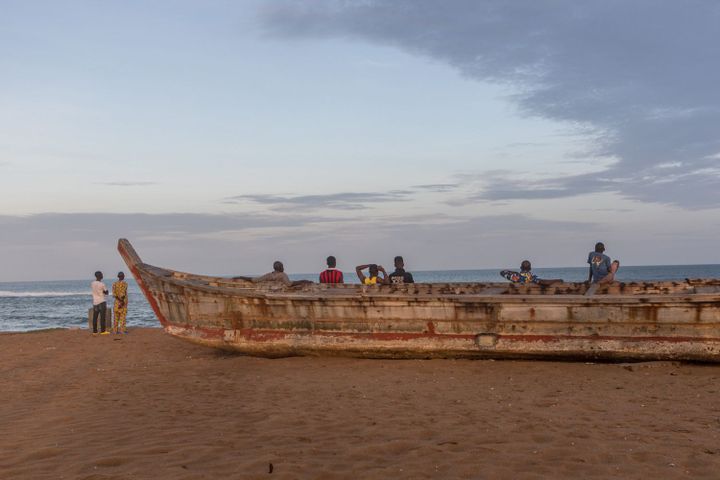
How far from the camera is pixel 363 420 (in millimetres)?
6426

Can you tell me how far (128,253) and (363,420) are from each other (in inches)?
326

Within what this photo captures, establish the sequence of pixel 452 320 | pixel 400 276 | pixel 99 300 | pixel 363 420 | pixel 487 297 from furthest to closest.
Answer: pixel 99 300 < pixel 400 276 < pixel 452 320 < pixel 487 297 < pixel 363 420

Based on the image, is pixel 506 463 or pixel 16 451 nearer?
pixel 506 463

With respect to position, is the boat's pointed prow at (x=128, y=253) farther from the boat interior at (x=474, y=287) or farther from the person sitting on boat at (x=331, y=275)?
the person sitting on boat at (x=331, y=275)

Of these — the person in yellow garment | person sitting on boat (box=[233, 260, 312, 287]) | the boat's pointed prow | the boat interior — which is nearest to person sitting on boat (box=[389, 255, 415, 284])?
the boat interior

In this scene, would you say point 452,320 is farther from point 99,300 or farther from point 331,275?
point 99,300

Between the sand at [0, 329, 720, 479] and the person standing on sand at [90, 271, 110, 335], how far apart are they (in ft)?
19.3

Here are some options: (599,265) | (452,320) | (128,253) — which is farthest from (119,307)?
(599,265)

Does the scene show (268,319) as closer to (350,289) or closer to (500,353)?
(350,289)

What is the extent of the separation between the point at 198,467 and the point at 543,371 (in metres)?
5.77

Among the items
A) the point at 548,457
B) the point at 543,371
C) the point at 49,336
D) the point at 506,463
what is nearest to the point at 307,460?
the point at 506,463

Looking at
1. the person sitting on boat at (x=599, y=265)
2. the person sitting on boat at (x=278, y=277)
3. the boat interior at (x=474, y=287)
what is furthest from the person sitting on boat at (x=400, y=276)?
the person sitting on boat at (x=599, y=265)

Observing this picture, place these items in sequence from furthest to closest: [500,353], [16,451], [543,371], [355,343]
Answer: [355,343] < [500,353] < [543,371] < [16,451]

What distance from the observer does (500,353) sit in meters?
9.88
